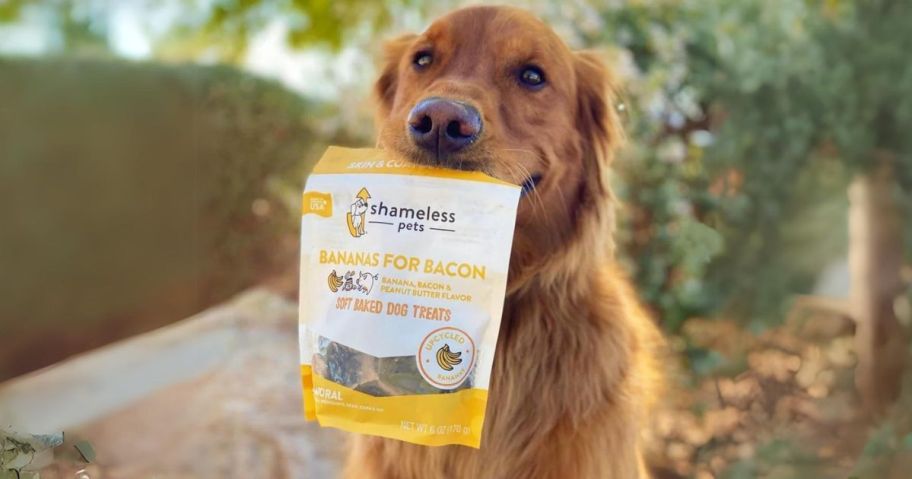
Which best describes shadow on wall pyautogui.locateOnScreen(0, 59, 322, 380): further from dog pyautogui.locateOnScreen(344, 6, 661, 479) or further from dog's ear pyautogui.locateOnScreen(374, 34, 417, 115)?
dog pyautogui.locateOnScreen(344, 6, 661, 479)

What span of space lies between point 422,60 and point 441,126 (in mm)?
487

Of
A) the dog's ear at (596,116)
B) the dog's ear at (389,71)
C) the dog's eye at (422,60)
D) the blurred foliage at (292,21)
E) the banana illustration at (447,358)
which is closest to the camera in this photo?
the banana illustration at (447,358)

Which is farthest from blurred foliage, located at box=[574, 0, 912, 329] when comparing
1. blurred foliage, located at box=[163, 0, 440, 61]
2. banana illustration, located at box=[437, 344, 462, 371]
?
banana illustration, located at box=[437, 344, 462, 371]

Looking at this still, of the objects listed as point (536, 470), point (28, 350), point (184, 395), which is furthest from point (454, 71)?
point (28, 350)

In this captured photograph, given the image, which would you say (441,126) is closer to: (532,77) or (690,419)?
(532,77)

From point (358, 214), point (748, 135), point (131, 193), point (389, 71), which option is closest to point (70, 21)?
point (131, 193)

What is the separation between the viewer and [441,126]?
1406 mm

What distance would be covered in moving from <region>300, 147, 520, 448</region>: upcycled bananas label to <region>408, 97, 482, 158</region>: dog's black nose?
0.20 feet

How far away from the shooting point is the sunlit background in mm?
3234

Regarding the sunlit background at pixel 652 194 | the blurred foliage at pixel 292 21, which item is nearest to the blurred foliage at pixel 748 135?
the sunlit background at pixel 652 194

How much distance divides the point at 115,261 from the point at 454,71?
127 inches

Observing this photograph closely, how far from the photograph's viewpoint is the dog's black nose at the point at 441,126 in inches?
55.2

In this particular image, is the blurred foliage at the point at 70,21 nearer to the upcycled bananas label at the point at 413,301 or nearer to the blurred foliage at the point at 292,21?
the blurred foliage at the point at 292,21

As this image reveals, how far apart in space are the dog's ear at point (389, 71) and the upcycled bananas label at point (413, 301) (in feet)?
2.38
